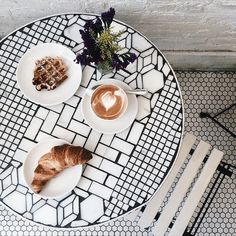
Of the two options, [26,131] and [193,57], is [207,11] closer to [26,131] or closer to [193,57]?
[193,57]

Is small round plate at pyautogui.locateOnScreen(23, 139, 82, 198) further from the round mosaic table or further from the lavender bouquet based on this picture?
the lavender bouquet

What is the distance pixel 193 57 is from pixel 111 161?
2.69 feet

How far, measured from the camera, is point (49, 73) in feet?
4.77

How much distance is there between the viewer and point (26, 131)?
145cm

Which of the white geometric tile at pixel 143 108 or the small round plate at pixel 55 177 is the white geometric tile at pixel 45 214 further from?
the white geometric tile at pixel 143 108

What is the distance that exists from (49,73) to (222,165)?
104cm

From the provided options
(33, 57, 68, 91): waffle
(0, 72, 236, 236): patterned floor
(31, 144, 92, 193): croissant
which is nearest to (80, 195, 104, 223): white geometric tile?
(31, 144, 92, 193): croissant

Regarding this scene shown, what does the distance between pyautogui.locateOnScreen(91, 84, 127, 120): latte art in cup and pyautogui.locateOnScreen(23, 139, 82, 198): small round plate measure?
0.50 ft

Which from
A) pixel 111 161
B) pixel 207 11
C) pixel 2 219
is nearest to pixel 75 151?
pixel 111 161

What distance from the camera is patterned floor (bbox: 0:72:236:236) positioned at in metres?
2.08

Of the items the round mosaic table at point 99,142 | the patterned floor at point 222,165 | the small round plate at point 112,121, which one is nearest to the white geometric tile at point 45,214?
the round mosaic table at point 99,142

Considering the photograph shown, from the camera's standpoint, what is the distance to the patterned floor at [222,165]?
2076mm

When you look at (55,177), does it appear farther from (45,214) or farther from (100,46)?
(100,46)

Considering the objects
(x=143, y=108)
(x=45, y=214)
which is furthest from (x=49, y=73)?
(x=45, y=214)
